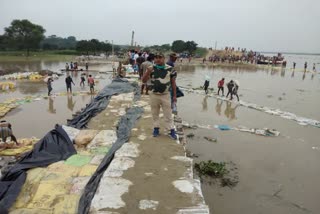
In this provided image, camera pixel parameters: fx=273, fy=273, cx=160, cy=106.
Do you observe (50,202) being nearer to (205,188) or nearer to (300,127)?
(205,188)

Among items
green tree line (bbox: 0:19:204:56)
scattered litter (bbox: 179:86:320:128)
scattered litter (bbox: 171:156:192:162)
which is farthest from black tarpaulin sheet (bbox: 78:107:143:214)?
green tree line (bbox: 0:19:204:56)

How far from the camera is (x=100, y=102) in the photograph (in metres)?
9.09

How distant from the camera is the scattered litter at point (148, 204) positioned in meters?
3.02

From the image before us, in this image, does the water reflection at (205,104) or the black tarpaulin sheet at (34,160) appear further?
the water reflection at (205,104)

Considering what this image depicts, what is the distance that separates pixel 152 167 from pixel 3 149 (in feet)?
15.8

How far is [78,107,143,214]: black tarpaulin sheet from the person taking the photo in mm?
3463

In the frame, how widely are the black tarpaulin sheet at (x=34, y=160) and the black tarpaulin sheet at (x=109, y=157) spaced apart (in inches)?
36.4

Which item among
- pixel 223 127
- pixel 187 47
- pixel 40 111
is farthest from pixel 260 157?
pixel 187 47

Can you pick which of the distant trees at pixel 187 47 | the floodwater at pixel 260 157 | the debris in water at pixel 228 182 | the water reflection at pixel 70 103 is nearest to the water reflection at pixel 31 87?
the water reflection at pixel 70 103

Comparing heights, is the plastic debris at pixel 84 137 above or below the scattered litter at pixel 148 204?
below

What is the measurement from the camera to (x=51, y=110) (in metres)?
12.4

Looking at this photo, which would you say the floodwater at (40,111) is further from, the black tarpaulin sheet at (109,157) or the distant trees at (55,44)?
the distant trees at (55,44)

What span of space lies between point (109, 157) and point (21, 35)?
56436 millimetres

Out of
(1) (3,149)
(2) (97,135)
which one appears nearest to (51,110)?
(1) (3,149)
